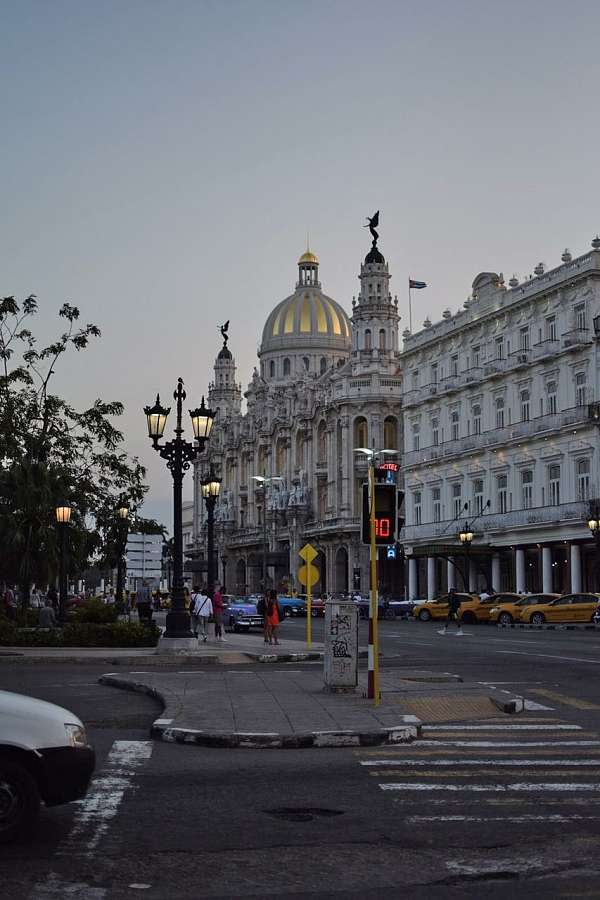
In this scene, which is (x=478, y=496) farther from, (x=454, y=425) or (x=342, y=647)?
(x=342, y=647)

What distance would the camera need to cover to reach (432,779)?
1151 cm

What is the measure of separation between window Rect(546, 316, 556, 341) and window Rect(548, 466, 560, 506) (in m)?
7.29

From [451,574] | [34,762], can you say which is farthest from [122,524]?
[34,762]

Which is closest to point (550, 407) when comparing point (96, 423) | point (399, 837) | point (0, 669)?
point (96, 423)

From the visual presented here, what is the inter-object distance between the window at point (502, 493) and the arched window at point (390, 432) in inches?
1203

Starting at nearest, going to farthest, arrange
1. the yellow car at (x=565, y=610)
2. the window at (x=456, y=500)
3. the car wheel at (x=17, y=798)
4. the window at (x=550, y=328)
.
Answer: the car wheel at (x=17, y=798) → the yellow car at (x=565, y=610) → the window at (x=550, y=328) → the window at (x=456, y=500)

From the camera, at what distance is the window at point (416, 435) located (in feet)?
291

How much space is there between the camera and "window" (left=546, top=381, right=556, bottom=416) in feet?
232

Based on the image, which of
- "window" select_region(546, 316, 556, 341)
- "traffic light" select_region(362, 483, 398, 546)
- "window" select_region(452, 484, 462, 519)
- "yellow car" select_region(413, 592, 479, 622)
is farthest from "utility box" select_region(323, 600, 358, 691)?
"window" select_region(452, 484, 462, 519)

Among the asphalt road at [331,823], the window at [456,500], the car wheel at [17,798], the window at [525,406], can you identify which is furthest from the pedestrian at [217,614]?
the window at [456,500]

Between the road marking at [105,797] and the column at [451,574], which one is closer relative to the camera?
the road marking at [105,797]

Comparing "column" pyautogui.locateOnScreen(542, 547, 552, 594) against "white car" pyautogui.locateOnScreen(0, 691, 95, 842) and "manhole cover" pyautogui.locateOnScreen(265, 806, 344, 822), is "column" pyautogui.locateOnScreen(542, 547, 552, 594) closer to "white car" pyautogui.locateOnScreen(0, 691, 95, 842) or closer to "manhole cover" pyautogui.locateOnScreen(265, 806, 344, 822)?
"manhole cover" pyautogui.locateOnScreen(265, 806, 344, 822)

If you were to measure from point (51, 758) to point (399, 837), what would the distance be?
249cm

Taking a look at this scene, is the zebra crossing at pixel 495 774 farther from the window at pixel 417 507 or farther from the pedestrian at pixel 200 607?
the window at pixel 417 507
